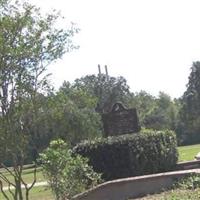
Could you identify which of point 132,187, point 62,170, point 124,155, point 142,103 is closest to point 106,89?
point 142,103

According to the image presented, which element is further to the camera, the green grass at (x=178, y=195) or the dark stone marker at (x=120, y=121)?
the dark stone marker at (x=120, y=121)

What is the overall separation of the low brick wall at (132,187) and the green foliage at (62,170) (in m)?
0.30

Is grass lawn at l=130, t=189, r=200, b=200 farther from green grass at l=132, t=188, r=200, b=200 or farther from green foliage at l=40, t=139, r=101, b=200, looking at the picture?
green foliage at l=40, t=139, r=101, b=200

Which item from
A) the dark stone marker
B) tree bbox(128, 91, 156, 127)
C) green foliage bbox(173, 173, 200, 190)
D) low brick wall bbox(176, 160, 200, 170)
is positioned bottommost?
green foliage bbox(173, 173, 200, 190)

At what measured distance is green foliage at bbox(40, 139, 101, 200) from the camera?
12.0 m

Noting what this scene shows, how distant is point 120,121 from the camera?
1753 cm

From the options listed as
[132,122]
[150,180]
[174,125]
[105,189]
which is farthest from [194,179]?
[174,125]

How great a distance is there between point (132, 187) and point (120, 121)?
488cm

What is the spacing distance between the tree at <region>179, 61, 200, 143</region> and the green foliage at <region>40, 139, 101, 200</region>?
70.2 metres

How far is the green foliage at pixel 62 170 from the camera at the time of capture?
472 inches

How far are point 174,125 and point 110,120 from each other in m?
72.4

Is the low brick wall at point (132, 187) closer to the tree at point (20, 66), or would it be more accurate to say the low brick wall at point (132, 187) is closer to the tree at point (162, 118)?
the tree at point (20, 66)

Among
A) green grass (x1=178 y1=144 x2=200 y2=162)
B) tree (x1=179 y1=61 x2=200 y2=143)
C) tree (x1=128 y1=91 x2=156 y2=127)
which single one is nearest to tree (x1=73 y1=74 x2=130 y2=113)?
tree (x1=128 y1=91 x2=156 y2=127)

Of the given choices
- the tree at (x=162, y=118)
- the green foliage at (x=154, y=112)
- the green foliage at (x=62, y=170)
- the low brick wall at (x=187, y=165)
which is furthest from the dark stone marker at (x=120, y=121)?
the tree at (x=162, y=118)
